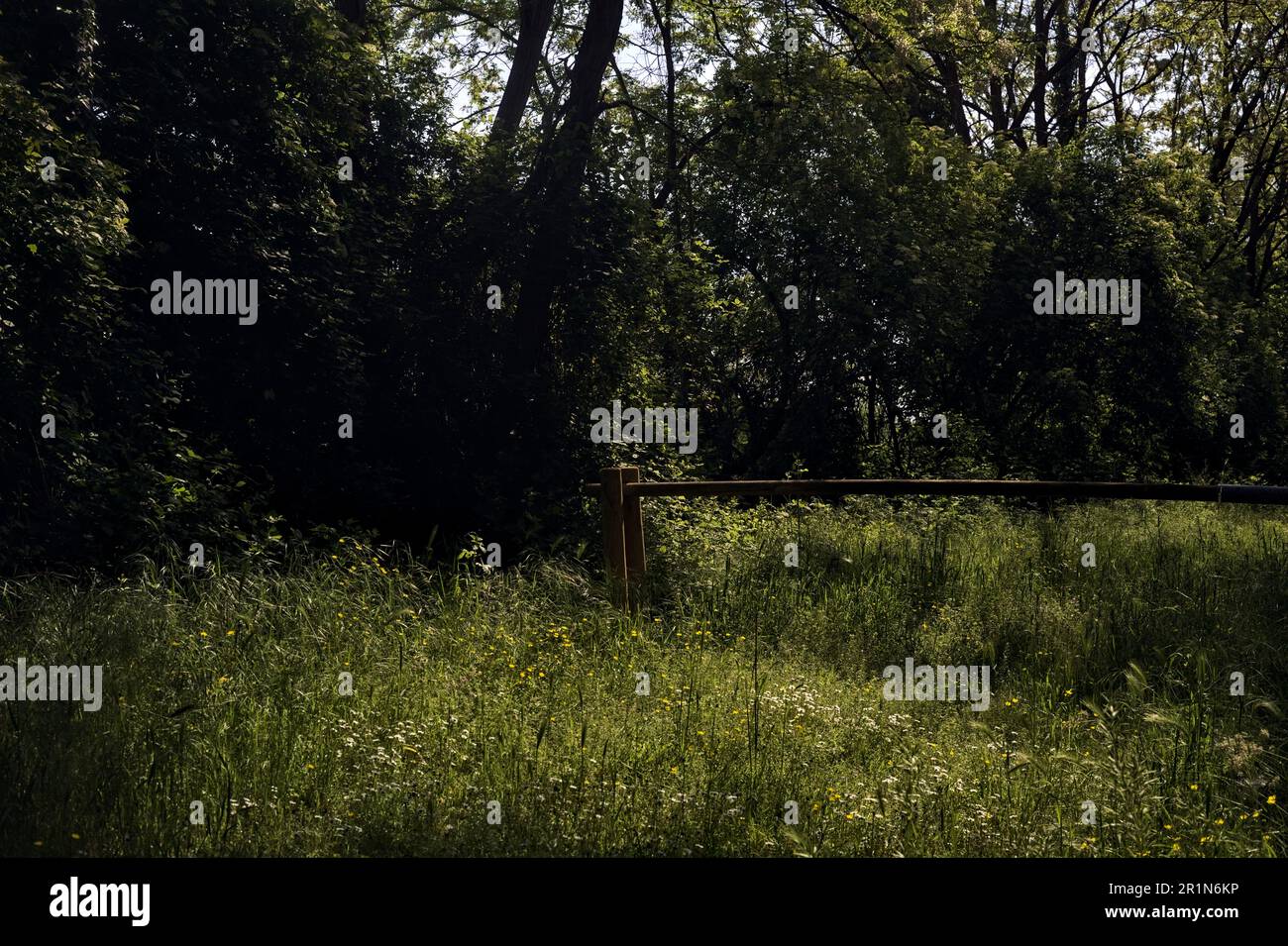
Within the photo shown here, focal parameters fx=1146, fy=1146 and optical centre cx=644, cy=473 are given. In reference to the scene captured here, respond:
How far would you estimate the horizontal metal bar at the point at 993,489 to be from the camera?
673 centimetres

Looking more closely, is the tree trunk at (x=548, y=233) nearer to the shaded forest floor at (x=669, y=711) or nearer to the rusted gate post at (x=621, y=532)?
the shaded forest floor at (x=669, y=711)

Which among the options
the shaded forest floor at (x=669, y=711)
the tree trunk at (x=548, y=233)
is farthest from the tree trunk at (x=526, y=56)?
the shaded forest floor at (x=669, y=711)

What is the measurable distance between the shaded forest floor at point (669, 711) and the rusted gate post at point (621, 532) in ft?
0.88

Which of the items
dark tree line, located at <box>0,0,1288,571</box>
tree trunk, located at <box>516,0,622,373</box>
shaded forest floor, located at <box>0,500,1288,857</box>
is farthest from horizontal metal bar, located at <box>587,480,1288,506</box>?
tree trunk, located at <box>516,0,622,373</box>

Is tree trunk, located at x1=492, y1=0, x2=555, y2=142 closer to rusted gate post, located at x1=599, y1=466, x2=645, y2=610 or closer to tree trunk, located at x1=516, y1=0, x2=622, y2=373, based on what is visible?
tree trunk, located at x1=516, y1=0, x2=622, y2=373

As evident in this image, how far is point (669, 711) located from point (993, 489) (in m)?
3.05

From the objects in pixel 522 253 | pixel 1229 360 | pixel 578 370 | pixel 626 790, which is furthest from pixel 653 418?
pixel 1229 360

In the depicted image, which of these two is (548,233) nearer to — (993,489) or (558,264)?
(558,264)

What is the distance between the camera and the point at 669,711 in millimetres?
5852

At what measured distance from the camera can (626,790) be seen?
4.88 m

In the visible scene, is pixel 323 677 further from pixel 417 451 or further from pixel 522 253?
pixel 522 253

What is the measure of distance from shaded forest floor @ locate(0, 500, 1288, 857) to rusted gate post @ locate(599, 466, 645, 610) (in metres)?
0.27

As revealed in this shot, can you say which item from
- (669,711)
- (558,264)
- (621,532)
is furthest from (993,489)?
(558,264)
